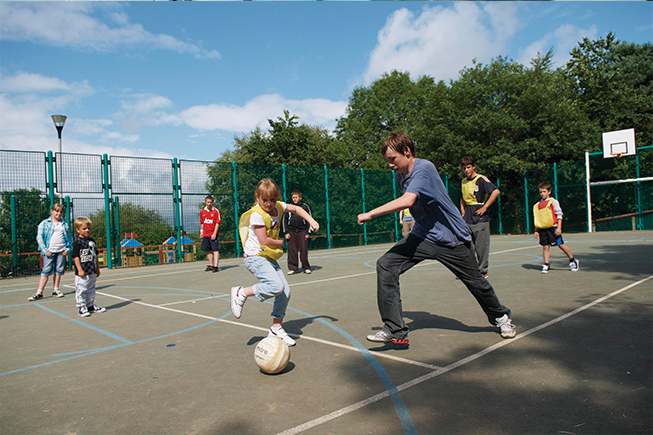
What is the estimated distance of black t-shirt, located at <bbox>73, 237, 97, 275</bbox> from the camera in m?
6.58

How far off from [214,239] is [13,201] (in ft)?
21.6

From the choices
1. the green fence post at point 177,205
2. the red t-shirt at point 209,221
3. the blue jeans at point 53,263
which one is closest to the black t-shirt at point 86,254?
the blue jeans at point 53,263

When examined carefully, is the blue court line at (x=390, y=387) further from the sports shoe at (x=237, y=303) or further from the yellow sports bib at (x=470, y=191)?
the yellow sports bib at (x=470, y=191)

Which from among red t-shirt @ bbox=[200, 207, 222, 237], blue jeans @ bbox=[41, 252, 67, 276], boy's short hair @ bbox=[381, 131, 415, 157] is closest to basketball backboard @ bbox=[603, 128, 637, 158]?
red t-shirt @ bbox=[200, 207, 222, 237]

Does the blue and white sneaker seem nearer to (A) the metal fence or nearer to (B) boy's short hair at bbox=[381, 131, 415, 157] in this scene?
(B) boy's short hair at bbox=[381, 131, 415, 157]

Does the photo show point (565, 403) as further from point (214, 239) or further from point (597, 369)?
point (214, 239)

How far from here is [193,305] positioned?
22.7ft

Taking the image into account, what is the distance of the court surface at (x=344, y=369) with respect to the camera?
2.74 m

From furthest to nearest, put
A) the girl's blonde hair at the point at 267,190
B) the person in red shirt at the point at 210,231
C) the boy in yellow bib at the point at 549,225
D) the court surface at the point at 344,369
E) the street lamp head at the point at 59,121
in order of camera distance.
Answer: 1. the street lamp head at the point at 59,121
2. the person in red shirt at the point at 210,231
3. the boy in yellow bib at the point at 549,225
4. the girl's blonde hair at the point at 267,190
5. the court surface at the point at 344,369

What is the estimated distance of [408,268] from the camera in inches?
163

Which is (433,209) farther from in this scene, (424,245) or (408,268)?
(408,268)

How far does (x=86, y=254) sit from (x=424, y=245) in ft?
17.2

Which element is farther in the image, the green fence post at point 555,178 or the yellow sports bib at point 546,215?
the green fence post at point 555,178

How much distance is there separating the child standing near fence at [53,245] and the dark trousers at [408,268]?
7.11m
